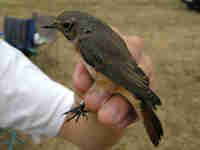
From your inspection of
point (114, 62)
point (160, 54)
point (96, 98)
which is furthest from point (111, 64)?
point (160, 54)

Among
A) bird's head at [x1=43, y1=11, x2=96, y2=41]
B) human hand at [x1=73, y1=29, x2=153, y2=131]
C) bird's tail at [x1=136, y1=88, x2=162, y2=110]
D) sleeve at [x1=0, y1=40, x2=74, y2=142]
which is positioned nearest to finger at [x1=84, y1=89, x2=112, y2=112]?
human hand at [x1=73, y1=29, x2=153, y2=131]

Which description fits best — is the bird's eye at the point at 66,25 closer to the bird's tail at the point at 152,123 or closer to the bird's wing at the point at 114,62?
the bird's wing at the point at 114,62

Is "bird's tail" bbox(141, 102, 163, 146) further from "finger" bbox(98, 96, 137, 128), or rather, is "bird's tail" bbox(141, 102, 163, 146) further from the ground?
the ground

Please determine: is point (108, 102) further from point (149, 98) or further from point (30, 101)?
point (30, 101)

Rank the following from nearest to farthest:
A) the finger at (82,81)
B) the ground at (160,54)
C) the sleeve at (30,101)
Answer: the finger at (82,81), the sleeve at (30,101), the ground at (160,54)

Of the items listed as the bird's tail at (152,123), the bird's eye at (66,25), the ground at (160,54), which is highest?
the bird's eye at (66,25)

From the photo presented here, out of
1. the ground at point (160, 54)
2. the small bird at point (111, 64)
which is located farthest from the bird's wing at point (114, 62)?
the ground at point (160, 54)

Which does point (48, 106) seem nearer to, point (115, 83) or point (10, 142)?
point (115, 83)

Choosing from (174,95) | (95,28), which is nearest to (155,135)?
(95,28)
